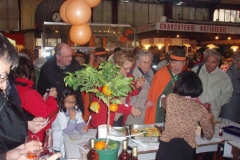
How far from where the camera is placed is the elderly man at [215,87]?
3.54 m

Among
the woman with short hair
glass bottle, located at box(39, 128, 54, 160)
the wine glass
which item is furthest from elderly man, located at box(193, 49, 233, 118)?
the wine glass

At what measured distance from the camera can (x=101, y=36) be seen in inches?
313

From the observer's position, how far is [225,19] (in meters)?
17.9

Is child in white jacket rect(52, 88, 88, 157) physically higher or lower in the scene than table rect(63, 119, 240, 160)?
higher

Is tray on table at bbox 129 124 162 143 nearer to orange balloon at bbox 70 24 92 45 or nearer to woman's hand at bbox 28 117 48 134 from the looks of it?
woman's hand at bbox 28 117 48 134

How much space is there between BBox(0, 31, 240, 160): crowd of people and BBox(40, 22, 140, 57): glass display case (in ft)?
10.1

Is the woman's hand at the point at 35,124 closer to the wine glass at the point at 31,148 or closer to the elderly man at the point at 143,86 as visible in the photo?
the wine glass at the point at 31,148

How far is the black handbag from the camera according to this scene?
1393 millimetres

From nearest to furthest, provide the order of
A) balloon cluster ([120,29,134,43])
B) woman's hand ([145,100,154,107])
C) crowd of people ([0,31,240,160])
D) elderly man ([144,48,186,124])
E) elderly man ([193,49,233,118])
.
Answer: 1. crowd of people ([0,31,240,160])
2. woman's hand ([145,100,154,107])
3. elderly man ([144,48,186,124])
4. elderly man ([193,49,233,118])
5. balloon cluster ([120,29,134,43])

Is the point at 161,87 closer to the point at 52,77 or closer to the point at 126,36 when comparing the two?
the point at 52,77

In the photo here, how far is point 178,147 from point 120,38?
5973 millimetres

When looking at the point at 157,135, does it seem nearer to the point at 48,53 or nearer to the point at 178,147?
the point at 178,147

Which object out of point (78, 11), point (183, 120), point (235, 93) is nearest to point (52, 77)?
point (78, 11)

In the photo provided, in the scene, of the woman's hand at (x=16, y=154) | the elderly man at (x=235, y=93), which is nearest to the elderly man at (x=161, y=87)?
the elderly man at (x=235, y=93)
